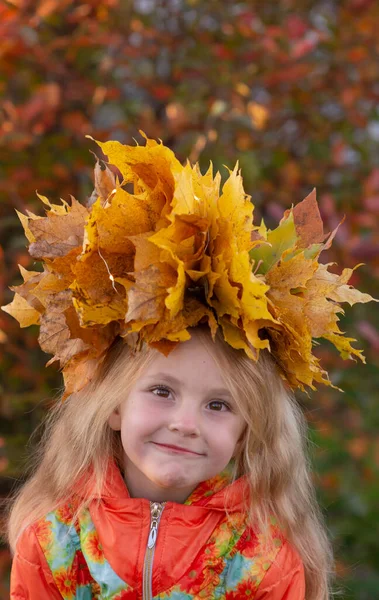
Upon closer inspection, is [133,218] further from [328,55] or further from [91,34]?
[328,55]

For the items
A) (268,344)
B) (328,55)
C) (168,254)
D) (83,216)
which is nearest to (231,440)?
(268,344)

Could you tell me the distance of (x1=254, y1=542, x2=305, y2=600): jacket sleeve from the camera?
6.99ft

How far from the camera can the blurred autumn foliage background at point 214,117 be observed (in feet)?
10.5

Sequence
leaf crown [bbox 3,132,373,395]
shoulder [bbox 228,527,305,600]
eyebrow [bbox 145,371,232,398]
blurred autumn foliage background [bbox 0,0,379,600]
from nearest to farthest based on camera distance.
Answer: leaf crown [bbox 3,132,373,395] → eyebrow [bbox 145,371,232,398] → shoulder [bbox 228,527,305,600] → blurred autumn foliage background [bbox 0,0,379,600]

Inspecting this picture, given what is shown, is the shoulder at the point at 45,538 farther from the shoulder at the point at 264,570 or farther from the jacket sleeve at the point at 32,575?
the shoulder at the point at 264,570

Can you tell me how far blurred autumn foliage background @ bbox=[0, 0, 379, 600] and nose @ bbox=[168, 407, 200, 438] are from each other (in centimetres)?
112

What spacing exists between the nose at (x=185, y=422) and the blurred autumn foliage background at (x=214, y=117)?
112 cm

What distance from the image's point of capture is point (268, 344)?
6.32ft

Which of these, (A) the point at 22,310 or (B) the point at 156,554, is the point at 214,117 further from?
(B) the point at 156,554

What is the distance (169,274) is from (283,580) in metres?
0.78

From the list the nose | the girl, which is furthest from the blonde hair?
the nose

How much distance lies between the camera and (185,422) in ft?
6.54

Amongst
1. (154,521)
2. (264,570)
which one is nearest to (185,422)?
(154,521)

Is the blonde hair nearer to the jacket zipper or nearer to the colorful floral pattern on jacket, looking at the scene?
the colorful floral pattern on jacket
